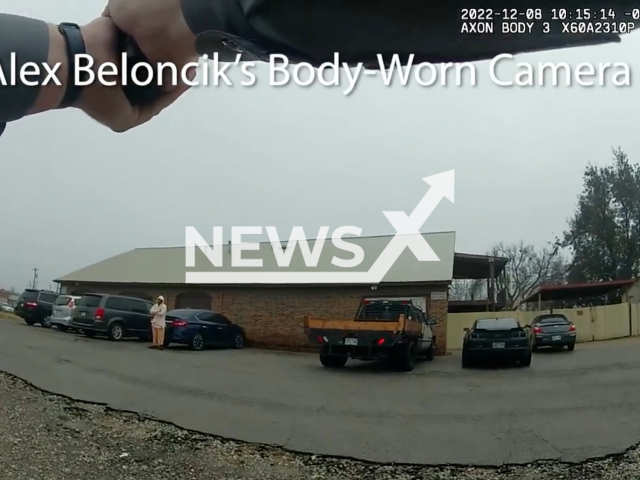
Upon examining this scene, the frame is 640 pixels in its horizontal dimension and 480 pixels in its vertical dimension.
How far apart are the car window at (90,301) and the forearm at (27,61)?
91 cm

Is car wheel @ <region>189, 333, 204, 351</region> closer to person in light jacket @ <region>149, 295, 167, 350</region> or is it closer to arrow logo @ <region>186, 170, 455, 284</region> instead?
person in light jacket @ <region>149, 295, 167, 350</region>

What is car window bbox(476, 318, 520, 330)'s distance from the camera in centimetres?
156

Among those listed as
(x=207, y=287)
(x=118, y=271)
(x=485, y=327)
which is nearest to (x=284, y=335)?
(x=207, y=287)

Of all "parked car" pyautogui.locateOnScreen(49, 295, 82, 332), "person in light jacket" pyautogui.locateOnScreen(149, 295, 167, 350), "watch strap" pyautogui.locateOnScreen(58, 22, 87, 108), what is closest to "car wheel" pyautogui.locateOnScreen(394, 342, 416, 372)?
"person in light jacket" pyautogui.locateOnScreen(149, 295, 167, 350)

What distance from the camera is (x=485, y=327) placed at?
5.13ft

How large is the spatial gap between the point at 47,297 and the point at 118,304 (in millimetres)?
167

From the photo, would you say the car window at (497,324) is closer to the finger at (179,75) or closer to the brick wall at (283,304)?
the brick wall at (283,304)

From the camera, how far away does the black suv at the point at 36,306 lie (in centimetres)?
130

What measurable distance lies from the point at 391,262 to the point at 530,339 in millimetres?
701

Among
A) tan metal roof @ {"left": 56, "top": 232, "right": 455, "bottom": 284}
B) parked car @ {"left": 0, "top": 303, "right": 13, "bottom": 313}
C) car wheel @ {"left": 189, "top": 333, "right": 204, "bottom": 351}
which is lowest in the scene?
car wheel @ {"left": 189, "top": 333, "right": 204, "bottom": 351}

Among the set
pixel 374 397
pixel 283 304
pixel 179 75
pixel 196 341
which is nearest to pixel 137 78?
pixel 179 75

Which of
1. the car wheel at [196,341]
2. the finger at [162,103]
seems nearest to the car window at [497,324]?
the car wheel at [196,341]

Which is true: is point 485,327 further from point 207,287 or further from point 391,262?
point 207,287

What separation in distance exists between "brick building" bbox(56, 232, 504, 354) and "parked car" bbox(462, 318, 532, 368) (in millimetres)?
95
